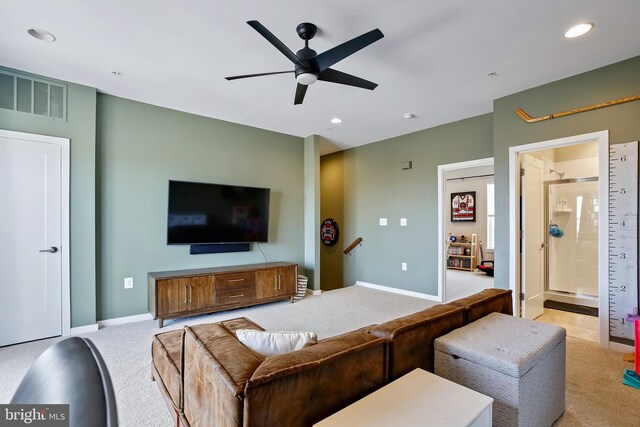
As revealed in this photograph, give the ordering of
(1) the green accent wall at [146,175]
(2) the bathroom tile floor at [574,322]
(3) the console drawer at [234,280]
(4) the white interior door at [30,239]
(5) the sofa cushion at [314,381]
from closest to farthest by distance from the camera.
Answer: (5) the sofa cushion at [314,381], (4) the white interior door at [30,239], (2) the bathroom tile floor at [574,322], (1) the green accent wall at [146,175], (3) the console drawer at [234,280]

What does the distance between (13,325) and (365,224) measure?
16.0 ft

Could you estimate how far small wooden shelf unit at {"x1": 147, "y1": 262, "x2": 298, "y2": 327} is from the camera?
135 inches

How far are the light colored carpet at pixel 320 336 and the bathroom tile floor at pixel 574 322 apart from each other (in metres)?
0.28

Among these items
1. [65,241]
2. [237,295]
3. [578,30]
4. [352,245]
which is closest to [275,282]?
[237,295]

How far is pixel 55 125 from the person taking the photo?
124 inches

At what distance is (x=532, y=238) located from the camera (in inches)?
147

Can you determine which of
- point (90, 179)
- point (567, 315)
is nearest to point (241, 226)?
point (90, 179)

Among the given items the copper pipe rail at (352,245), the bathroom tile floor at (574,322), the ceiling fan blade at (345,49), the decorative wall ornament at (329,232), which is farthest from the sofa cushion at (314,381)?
the decorative wall ornament at (329,232)

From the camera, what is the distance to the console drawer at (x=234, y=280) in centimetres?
380

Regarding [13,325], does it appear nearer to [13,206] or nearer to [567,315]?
[13,206]

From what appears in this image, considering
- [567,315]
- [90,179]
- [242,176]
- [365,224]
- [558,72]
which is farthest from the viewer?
[365,224]

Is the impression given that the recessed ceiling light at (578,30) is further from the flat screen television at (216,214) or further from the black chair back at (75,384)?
the flat screen television at (216,214)

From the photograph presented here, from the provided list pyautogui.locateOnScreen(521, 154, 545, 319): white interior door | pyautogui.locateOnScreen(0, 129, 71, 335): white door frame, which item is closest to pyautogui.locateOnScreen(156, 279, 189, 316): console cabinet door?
pyautogui.locateOnScreen(0, 129, 71, 335): white door frame

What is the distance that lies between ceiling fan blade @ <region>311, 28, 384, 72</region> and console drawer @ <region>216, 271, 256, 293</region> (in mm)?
2773
